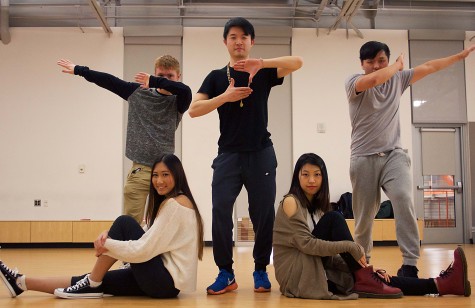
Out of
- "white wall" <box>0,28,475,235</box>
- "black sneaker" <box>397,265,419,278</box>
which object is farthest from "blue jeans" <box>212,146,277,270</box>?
"white wall" <box>0,28,475,235</box>

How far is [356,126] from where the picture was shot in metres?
3.28

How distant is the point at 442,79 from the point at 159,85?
6670 mm

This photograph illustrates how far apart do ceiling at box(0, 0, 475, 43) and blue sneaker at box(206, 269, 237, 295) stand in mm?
5955

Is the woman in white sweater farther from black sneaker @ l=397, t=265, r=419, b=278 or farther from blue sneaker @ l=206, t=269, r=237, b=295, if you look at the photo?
black sneaker @ l=397, t=265, r=419, b=278

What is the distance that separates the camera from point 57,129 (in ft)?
26.6

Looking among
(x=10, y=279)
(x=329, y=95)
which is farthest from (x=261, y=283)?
(x=329, y=95)

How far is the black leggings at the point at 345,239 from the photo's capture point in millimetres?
2676

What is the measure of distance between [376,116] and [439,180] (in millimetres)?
5791

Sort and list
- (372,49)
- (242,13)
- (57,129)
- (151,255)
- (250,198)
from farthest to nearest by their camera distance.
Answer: (242,13), (57,129), (372,49), (250,198), (151,255)

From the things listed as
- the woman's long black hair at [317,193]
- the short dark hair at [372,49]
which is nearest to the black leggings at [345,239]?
the woman's long black hair at [317,193]

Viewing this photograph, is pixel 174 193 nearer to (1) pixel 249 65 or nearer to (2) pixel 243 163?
(2) pixel 243 163

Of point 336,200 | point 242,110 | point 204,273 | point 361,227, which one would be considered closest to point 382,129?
point 361,227

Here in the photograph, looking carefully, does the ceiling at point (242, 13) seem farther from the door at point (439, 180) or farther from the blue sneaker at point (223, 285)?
the blue sneaker at point (223, 285)

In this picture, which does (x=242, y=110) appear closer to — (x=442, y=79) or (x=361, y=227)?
(x=361, y=227)
